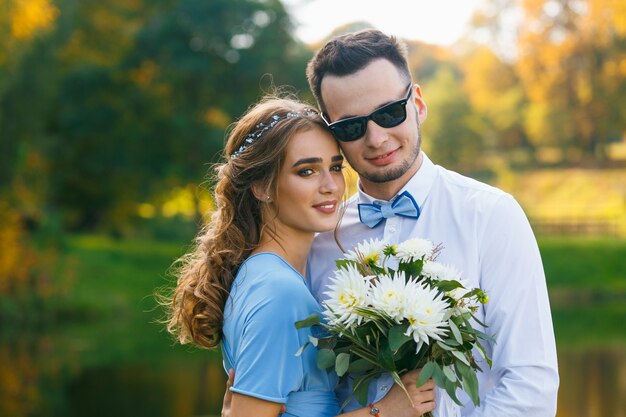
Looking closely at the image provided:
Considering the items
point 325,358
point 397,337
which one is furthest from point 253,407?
point 397,337

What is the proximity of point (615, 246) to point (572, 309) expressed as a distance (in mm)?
6308

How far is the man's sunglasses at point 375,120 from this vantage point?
152 inches

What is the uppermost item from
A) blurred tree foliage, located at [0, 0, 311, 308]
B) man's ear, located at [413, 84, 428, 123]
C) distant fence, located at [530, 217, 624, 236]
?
blurred tree foliage, located at [0, 0, 311, 308]

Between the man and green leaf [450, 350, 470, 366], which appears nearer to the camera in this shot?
green leaf [450, 350, 470, 366]

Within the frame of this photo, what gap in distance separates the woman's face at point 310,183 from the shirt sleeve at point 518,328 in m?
0.67

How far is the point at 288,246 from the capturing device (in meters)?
3.89

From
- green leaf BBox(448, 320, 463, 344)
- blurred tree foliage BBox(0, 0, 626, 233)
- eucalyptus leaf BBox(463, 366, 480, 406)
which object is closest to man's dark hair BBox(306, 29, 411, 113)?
green leaf BBox(448, 320, 463, 344)

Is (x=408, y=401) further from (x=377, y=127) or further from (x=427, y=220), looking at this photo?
(x=377, y=127)

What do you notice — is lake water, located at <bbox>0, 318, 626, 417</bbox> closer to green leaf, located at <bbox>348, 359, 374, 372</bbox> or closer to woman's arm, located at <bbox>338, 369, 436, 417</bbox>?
woman's arm, located at <bbox>338, 369, 436, 417</bbox>

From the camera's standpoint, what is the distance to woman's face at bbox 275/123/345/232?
382 centimetres

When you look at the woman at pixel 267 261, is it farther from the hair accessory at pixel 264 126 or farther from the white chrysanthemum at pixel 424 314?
the white chrysanthemum at pixel 424 314

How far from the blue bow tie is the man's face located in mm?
100

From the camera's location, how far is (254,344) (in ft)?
11.4

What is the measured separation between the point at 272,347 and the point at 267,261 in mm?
395
